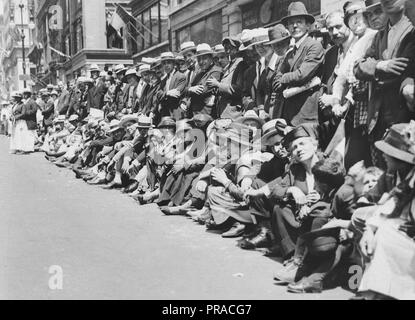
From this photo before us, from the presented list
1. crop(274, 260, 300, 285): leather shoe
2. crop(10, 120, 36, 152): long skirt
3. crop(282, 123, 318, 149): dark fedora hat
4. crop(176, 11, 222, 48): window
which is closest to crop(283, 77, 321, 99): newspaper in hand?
crop(282, 123, 318, 149): dark fedora hat

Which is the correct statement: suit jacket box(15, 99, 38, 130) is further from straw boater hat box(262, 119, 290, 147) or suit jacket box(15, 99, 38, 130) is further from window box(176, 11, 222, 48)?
straw boater hat box(262, 119, 290, 147)

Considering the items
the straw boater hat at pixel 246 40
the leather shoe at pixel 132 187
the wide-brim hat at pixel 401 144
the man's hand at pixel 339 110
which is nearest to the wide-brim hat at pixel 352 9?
the man's hand at pixel 339 110

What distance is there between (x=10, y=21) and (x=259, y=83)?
85640 millimetres

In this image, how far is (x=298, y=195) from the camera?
538 cm

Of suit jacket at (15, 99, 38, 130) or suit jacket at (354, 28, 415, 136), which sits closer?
suit jacket at (354, 28, 415, 136)

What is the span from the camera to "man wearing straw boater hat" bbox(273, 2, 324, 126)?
22.6ft

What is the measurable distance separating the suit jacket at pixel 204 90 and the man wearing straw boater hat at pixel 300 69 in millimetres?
1923

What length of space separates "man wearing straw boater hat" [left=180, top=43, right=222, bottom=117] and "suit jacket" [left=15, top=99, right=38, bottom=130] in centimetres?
1085

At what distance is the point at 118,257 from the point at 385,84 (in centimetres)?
300

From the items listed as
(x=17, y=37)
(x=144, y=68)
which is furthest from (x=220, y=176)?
(x=17, y=37)

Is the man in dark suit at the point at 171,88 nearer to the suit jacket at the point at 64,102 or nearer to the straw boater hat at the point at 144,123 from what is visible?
the straw boater hat at the point at 144,123

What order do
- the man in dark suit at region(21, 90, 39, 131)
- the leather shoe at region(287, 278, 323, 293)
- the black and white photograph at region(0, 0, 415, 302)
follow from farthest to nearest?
the man in dark suit at region(21, 90, 39, 131), the leather shoe at region(287, 278, 323, 293), the black and white photograph at region(0, 0, 415, 302)

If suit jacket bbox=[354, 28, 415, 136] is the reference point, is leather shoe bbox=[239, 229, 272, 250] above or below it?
below
